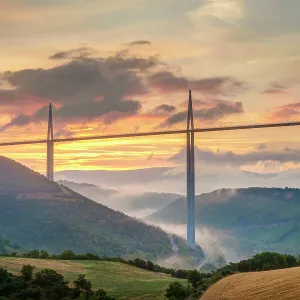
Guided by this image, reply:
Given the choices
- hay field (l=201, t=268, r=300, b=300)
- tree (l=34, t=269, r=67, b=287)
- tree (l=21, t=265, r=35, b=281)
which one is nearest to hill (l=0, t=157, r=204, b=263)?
tree (l=21, t=265, r=35, b=281)

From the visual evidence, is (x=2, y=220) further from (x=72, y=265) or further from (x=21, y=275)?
(x=21, y=275)

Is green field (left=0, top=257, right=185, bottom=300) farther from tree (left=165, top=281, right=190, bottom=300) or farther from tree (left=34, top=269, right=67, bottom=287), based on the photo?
tree (left=165, top=281, right=190, bottom=300)

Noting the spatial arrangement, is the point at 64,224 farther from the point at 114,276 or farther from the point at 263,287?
the point at 263,287

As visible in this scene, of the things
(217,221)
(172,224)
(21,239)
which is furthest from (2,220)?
(217,221)

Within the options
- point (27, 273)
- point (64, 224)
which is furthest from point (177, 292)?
point (64, 224)

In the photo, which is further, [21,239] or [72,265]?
[21,239]

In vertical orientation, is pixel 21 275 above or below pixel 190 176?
below
